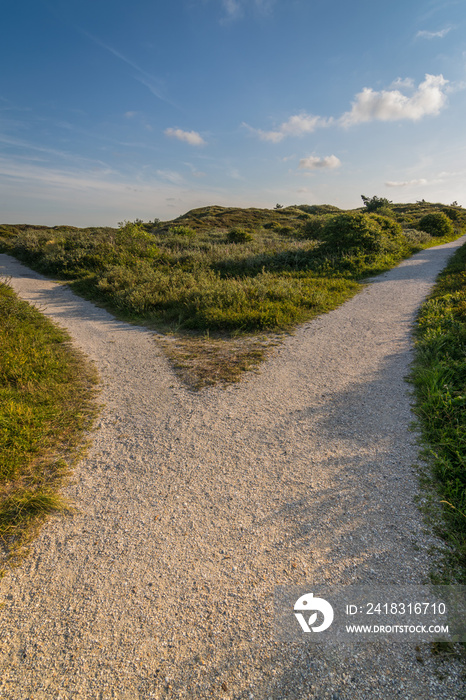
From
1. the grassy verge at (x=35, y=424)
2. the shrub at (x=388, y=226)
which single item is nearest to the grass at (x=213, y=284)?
the shrub at (x=388, y=226)

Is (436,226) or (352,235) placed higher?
→ (436,226)

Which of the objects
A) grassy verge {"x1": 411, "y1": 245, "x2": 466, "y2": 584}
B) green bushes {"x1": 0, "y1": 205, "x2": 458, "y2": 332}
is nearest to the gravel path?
grassy verge {"x1": 411, "y1": 245, "x2": 466, "y2": 584}

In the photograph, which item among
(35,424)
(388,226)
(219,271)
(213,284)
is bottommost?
(35,424)

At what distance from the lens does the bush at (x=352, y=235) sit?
1789 centimetres

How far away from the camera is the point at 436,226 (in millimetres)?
32594

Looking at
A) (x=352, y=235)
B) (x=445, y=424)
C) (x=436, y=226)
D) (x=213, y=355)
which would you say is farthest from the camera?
(x=436, y=226)

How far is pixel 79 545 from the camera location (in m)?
3.12

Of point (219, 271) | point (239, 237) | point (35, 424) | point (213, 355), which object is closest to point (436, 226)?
point (239, 237)

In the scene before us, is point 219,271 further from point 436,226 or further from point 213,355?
point 436,226

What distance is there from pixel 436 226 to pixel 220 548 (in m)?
39.3

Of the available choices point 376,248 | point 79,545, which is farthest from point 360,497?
point 376,248

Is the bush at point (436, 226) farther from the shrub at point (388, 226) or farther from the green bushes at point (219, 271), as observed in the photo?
the green bushes at point (219, 271)

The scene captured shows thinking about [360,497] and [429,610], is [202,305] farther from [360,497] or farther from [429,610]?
[429,610]

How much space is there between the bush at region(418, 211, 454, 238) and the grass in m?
8.90
